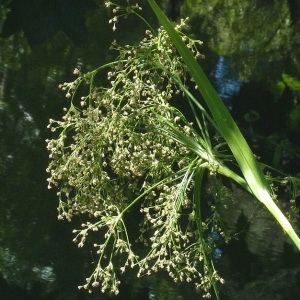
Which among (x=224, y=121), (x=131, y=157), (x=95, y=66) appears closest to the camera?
(x=224, y=121)

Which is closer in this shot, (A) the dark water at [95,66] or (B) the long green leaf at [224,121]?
(B) the long green leaf at [224,121]

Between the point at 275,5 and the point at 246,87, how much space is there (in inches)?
12.9

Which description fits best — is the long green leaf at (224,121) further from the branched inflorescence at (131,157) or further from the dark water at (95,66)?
the dark water at (95,66)

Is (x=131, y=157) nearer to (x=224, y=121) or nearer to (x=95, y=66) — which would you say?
(x=224, y=121)

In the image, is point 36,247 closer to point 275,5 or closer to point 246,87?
point 246,87

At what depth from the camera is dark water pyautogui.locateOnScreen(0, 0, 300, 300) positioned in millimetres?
1360

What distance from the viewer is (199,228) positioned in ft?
2.46

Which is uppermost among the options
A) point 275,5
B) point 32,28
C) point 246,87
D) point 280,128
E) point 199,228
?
point 275,5

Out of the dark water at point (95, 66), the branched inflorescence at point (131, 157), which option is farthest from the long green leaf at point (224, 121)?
the dark water at point (95, 66)

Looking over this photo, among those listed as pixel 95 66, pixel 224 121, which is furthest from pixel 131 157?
pixel 95 66

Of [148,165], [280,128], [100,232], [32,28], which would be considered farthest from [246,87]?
[148,165]

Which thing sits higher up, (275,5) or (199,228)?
(275,5)

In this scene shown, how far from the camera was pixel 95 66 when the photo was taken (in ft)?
6.30

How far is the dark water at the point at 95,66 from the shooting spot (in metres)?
1.36
